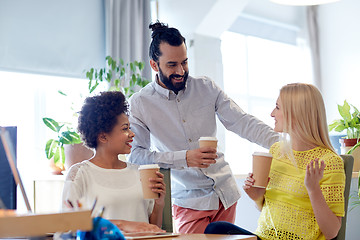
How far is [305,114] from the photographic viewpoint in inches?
78.0

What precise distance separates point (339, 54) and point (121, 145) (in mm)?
5246

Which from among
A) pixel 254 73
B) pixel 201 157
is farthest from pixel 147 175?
pixel 254 73

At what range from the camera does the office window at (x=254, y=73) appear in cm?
604

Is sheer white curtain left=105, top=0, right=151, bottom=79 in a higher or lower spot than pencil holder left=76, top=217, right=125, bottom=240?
higher

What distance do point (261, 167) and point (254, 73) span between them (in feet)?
15.0

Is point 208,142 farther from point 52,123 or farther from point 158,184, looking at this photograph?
point 52,123

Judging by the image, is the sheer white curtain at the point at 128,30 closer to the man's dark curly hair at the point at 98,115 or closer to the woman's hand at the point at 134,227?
the man's dark curly hair at the point at 98,115

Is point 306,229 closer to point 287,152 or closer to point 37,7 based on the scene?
point 287,152

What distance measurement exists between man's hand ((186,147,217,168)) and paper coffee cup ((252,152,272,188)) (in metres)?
0.23

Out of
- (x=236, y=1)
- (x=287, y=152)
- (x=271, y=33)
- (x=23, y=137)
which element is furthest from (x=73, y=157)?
(x=271, y=33)

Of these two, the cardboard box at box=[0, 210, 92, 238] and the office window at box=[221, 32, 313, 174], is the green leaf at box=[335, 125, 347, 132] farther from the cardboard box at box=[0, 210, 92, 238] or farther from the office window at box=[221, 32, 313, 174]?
the cardboard box at box=[0, 210, 92, 238]

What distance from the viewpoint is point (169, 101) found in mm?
2473

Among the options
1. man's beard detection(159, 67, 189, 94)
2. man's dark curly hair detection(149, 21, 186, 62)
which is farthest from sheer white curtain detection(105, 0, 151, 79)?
man's beard detection(159, 67, 189, 94)

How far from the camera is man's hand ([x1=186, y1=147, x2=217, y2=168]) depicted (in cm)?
207
